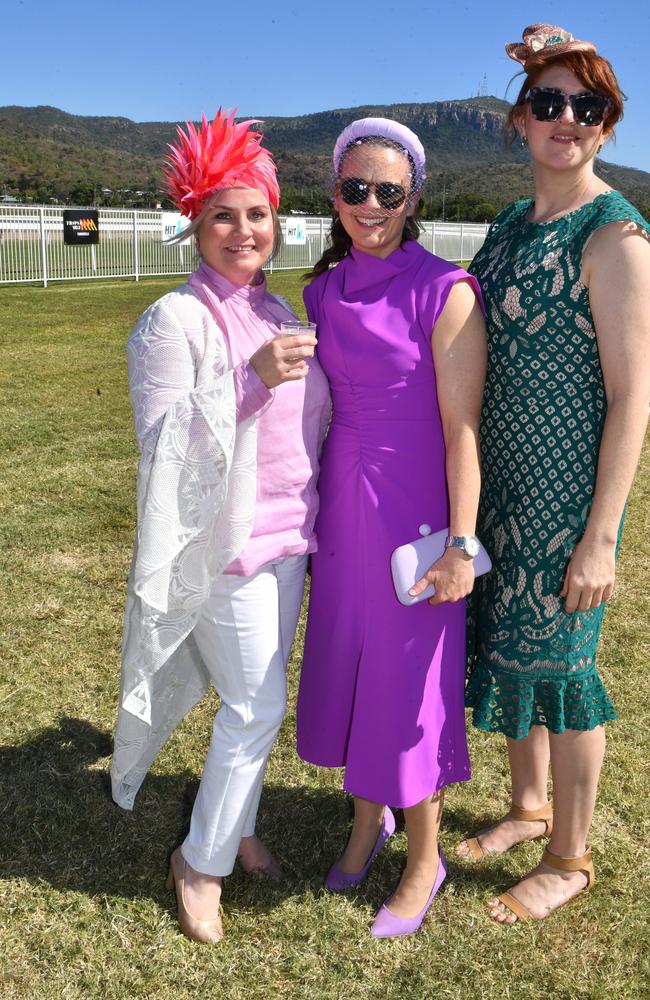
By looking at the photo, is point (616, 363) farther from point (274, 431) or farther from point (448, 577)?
point (274, 431)

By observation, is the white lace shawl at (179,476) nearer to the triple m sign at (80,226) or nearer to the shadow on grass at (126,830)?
the shadow on grass at (126,830)

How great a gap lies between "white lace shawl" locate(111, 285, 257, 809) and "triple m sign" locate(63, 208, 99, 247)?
65.2 feet

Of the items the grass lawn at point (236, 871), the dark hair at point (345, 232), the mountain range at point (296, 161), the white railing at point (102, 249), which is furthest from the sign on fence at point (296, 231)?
the dark hair at point (345, 232)

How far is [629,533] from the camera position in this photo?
19.9 feet

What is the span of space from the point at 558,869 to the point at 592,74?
220cm

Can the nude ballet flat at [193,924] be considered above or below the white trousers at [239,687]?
below

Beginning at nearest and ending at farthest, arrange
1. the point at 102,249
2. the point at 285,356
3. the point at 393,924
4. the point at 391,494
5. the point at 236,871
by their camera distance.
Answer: the point at 285,356 → the point at 391,494 → the point at 393,924 → the point at 236,871 → the point at 102,249

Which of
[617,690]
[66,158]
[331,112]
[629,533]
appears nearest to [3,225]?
[629,533]

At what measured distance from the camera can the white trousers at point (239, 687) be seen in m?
2.40

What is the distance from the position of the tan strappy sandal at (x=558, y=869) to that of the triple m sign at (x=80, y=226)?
2022cm

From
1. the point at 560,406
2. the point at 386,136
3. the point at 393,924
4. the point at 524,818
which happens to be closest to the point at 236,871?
the point at 393,924

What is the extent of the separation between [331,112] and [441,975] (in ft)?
623

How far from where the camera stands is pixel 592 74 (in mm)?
2154

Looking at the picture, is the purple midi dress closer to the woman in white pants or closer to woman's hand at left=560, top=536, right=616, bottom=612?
the woman in white pants
